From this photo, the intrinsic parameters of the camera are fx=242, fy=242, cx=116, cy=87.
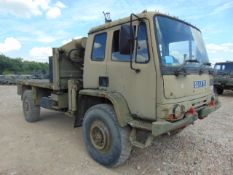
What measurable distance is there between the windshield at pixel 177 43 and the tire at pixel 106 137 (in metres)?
1.29

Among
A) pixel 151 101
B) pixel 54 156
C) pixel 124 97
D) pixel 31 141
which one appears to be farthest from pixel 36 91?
pixel 151 101

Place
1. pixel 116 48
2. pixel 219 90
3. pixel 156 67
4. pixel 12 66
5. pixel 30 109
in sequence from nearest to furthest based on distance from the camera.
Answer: pixel 156 67
pixel 116 48
pixel 30 109
pixel 219 90
pixel 12 66

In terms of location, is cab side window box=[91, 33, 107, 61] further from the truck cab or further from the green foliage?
the green foliage

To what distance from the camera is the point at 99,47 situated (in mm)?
4641

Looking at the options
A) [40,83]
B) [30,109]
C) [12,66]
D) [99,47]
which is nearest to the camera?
[99,47]

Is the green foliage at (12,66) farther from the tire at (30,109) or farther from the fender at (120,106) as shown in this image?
the fender at (120,106)

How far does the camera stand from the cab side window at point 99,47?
4531mm

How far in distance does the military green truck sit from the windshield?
10.3m

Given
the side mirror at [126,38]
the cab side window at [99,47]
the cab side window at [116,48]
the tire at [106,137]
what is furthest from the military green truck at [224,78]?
the side mirror at [126,38]

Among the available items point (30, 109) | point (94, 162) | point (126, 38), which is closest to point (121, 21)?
point (126, 38)

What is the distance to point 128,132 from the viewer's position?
13.2ft

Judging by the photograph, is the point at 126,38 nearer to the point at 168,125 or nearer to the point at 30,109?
the point at 168,125

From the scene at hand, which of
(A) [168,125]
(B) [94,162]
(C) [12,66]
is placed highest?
(C) [12,66]

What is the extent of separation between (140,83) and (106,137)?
1.11 meters
